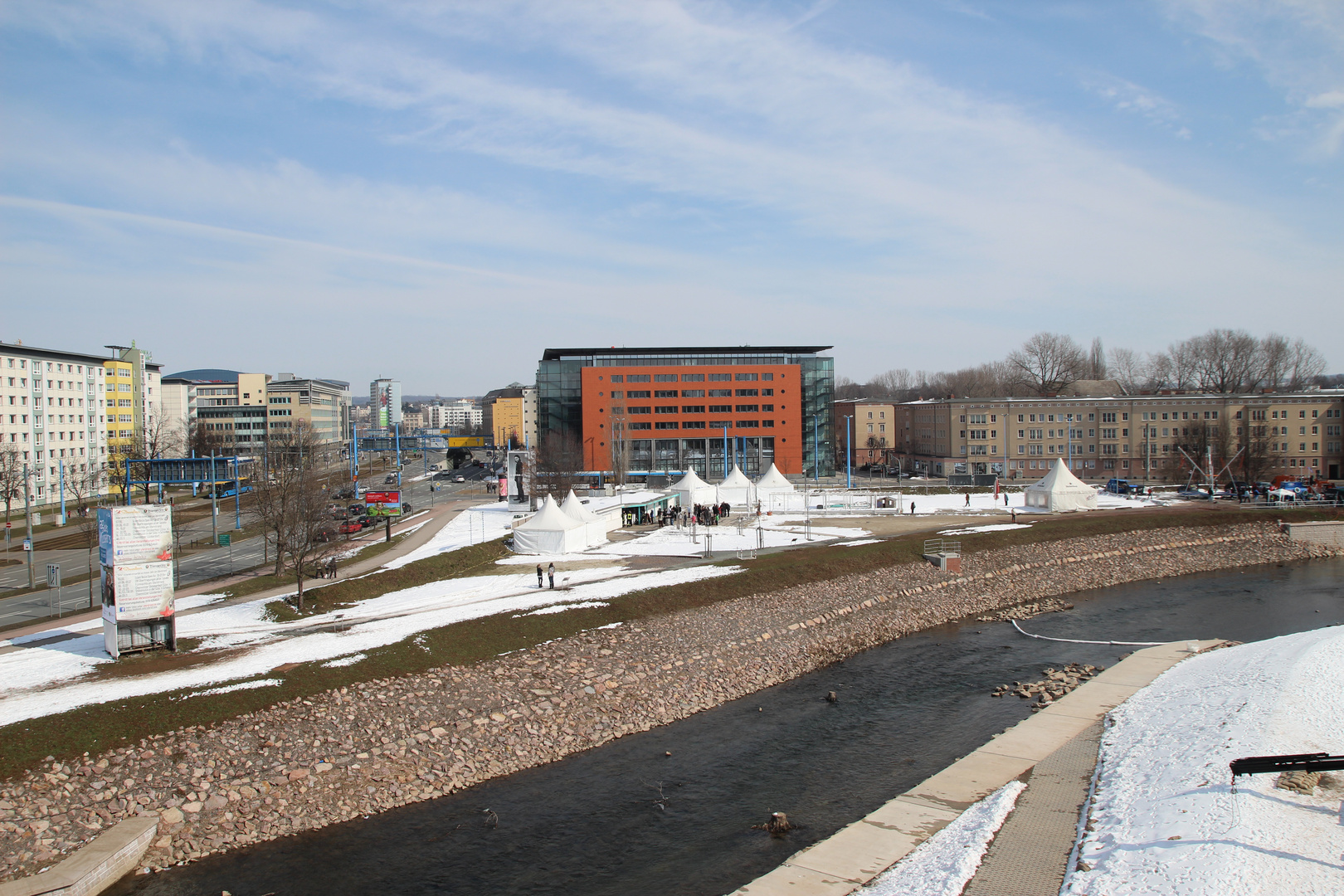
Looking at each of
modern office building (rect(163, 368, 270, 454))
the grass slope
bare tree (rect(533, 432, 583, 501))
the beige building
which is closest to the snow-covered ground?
the grass slope

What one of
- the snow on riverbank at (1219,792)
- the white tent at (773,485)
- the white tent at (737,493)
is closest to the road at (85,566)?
the white tent at (737,493)

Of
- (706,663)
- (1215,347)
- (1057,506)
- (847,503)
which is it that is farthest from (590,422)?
(1215,347)

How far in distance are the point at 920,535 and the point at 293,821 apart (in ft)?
121

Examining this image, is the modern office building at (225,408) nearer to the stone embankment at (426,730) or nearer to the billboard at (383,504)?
the billboard at (383,504)

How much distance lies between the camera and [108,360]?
97188mm

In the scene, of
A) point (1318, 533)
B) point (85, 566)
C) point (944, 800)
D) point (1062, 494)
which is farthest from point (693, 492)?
point (944, 800)

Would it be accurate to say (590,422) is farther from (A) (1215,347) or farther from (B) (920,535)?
(A) (1215,347)

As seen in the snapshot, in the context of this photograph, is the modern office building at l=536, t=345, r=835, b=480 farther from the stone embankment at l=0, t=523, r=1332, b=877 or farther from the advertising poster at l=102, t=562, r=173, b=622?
the advertising poster at l=102, t=562, r=173, b=622

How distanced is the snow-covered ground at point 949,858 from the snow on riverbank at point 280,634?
16541 mm

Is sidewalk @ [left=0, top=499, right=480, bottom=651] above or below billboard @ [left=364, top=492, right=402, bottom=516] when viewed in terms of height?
below

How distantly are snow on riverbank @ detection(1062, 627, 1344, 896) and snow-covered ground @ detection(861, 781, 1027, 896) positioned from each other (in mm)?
1541

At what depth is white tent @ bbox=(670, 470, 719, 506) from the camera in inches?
2320

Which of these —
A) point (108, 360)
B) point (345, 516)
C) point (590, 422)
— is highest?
point (108, 360)

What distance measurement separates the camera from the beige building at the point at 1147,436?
84.9 meters
